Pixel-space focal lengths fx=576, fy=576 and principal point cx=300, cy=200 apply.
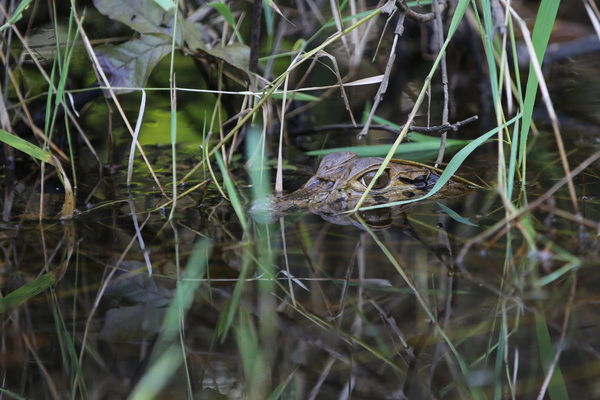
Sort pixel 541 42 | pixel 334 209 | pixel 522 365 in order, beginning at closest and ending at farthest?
1. pixel 522 365
2. pixel 541 42
3. pixel 334 209

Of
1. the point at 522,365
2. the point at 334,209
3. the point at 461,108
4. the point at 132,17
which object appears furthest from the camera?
the point at 461,108

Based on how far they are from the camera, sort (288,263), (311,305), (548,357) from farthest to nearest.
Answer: (288,263), (311,305), (548,357)

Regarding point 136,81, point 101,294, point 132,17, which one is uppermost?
point 132,17

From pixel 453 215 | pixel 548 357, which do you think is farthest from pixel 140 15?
pixel 548 357

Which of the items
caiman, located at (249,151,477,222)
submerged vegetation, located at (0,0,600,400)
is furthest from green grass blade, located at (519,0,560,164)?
caiman, located at (249,151,477,222)

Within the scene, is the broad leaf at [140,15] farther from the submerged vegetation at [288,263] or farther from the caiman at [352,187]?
the caiman at [352,187]

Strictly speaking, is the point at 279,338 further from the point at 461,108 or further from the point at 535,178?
the point at 461,108

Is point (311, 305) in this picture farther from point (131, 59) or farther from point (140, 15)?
point (140, 15)

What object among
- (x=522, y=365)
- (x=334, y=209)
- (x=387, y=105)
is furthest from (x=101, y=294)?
(x=387, y=105)

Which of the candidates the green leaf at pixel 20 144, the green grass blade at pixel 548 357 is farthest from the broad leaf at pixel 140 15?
the green grass blade at pixel 548 357
